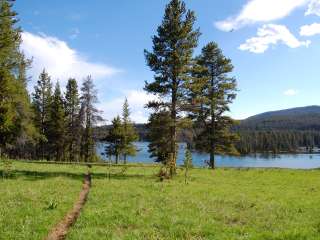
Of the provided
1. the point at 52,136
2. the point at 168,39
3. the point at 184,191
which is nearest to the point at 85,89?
the point at 52,136

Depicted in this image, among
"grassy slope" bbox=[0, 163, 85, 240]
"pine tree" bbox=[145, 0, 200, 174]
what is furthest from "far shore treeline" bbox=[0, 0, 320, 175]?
"grassy slope" bbox=[0, 163, 85, 240]

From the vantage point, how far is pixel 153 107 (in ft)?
118

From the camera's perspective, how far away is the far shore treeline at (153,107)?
35.5m

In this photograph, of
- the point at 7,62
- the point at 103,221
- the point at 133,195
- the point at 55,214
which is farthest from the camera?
the point at 7,62

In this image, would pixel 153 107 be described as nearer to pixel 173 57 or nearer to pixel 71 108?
pixel 173 57

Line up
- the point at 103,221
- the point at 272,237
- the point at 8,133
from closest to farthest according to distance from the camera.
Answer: the point at 272,237
the point at 103,221
the point at 8,133

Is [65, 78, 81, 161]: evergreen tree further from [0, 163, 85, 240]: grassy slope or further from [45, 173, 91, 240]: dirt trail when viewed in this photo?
[45, 173, 91, 240]: dirt trail

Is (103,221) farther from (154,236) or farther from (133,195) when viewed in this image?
(133,195)

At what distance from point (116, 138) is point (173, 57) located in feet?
146

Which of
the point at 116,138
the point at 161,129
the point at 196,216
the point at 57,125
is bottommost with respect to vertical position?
the point at 196,216

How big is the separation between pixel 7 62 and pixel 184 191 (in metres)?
26.6

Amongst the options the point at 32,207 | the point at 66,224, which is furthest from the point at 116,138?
the point at 66,224

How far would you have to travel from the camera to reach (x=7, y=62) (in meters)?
41.5

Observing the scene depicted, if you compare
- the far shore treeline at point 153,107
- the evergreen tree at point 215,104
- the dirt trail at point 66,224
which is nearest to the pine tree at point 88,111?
the far shore treeline at point 153,107
